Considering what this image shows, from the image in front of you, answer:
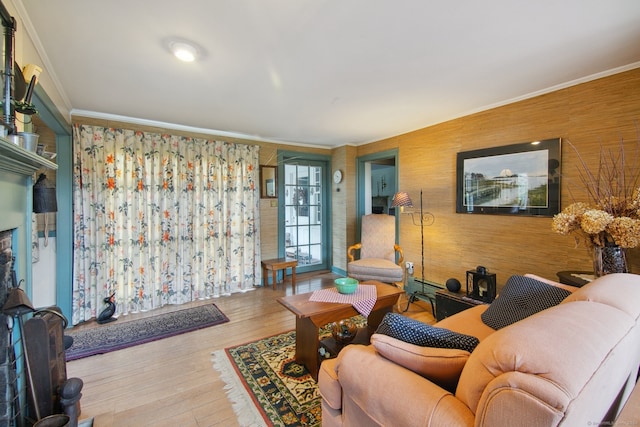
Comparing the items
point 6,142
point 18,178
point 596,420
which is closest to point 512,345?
point 596,420

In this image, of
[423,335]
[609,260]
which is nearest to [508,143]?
[609,260]

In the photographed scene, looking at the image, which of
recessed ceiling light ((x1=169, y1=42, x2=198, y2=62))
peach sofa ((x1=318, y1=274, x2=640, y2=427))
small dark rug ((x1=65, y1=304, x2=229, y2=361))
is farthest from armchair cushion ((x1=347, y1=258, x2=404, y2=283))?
recessed ceiling light ((x1=169, y1=42, x2=198, y2=62))

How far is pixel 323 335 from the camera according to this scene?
276 centimetres

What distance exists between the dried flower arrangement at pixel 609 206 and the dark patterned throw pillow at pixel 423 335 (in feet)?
5.16

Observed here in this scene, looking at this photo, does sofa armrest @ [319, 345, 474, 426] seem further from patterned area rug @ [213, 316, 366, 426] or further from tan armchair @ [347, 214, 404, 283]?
tan armchair @ [347, 214, 404, 283]

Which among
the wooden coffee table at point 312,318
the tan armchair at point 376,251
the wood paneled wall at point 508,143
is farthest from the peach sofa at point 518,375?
the tan armchair at point 376,251

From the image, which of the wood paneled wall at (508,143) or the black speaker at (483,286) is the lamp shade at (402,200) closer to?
the wood paneled wall at (508,143)

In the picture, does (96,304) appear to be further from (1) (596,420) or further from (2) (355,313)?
(1) (596,420)

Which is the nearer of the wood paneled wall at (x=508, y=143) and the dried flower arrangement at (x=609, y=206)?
the dried flower arrangement at (x=609, y=206)

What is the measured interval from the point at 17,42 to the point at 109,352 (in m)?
2.38

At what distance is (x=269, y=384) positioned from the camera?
2041 millimetres

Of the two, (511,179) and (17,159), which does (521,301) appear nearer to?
(511,179)

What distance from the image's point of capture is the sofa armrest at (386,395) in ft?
2.93

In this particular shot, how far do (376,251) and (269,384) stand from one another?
8.18 ft
